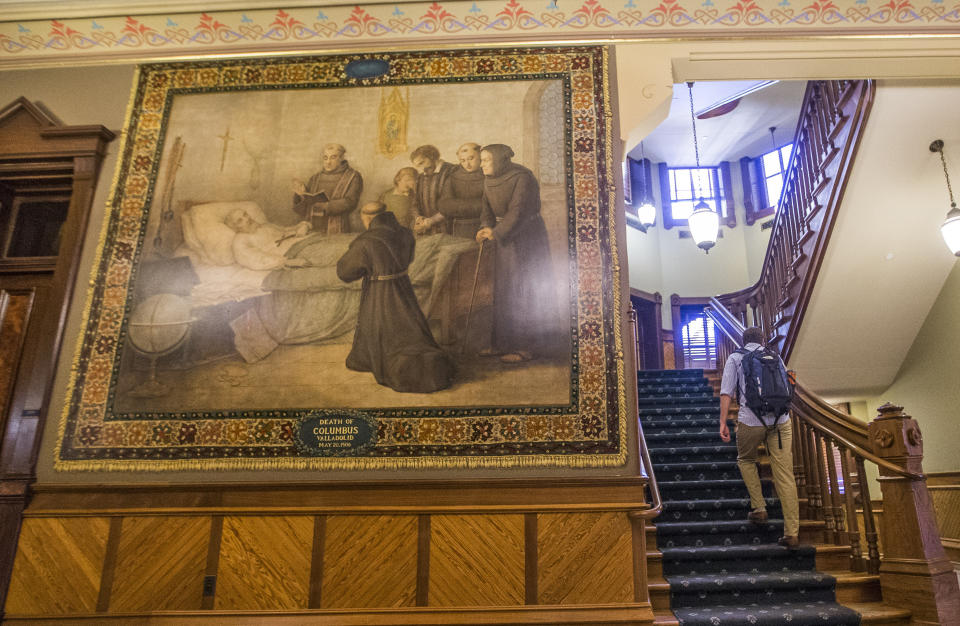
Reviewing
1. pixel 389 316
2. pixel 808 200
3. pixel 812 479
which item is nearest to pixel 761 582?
pixel 812 479

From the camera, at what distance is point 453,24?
5.21 meters

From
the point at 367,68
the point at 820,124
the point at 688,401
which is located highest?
the point at 820,124

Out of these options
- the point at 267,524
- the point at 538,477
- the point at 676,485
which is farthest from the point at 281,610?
the point at 676,485

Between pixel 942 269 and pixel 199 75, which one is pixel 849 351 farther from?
pixel 199 75

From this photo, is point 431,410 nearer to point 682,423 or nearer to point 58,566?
point 58,566

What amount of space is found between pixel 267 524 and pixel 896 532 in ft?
12.9

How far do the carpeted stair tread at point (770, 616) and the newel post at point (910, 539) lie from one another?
16.4 inches

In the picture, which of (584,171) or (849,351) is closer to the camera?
(584,171)

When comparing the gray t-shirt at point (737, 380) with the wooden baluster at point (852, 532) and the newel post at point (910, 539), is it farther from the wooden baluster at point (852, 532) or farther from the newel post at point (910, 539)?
the newel post at point (910, 539)

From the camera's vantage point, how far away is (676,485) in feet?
18.0

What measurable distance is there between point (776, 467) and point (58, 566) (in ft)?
15.6

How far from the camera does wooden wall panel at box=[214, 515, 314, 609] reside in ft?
13.2

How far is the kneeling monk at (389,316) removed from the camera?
14.7ft

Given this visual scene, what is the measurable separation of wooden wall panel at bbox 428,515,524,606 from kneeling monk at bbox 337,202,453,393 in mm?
894
